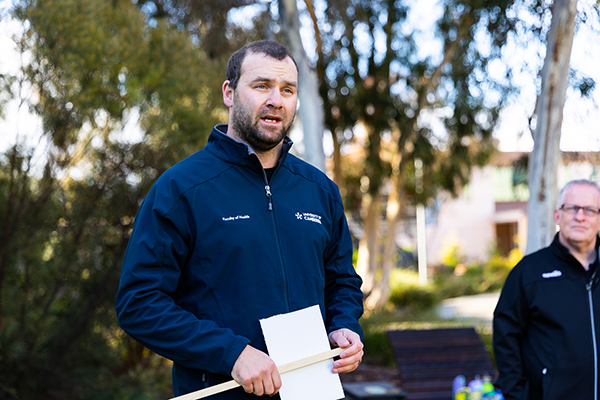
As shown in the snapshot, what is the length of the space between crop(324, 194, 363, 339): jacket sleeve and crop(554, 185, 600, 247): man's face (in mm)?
1497

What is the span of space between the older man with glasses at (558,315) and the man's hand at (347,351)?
148 centimetres

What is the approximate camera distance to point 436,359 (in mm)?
6250

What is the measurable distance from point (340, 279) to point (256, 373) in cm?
59

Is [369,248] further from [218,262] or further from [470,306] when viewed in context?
[218,262]

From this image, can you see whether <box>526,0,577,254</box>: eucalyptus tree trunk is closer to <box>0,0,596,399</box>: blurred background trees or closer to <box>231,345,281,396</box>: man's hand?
<box>0,0,596,399</box>: blurred background trees

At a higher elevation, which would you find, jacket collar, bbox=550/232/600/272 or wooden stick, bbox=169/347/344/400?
jacket collar, bbox=550/232/600/272

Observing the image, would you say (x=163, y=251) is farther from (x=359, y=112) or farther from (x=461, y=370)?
(x=359, y=112)

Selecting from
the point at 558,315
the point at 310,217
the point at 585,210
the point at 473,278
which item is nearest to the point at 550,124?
the point at 585,210

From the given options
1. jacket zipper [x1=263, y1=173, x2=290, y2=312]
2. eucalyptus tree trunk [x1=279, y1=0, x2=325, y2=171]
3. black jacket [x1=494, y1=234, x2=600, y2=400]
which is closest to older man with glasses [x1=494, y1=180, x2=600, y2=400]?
black jacket [x1=494, y1=234, x2=600, y2=400]

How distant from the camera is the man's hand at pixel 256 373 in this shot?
5.18 ft

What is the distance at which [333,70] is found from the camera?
34.7 feet

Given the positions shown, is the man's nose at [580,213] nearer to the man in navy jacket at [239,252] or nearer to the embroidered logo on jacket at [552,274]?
the embroidered logo on jacket at [552,274]

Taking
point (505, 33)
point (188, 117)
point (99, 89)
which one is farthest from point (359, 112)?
point (99, 89)

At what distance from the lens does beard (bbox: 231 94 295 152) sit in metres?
1.90
